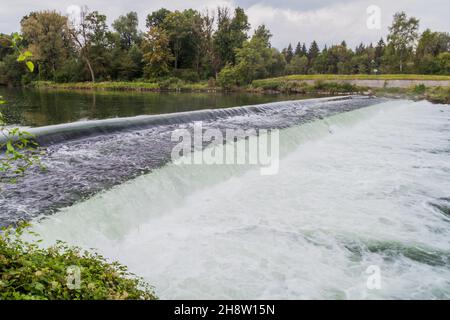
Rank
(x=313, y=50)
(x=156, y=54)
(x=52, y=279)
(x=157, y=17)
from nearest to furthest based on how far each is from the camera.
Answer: (x=52, y=279) < (x=156, y=54) < (x=157, y=17) < (x=313, y=50)

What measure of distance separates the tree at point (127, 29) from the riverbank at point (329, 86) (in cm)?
1921

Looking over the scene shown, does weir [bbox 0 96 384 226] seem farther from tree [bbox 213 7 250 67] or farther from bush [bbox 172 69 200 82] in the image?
tree [bbox 213 7 250 67]

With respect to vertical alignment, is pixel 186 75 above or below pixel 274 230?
above

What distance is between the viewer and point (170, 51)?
51.8 m

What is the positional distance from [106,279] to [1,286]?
2.71ft

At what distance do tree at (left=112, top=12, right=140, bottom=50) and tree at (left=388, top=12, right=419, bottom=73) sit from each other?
142 feet

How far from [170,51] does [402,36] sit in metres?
36.5

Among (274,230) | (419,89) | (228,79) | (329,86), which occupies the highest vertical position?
(228,79)

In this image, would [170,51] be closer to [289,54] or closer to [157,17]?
[157,17]

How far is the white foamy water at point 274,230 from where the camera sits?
3797 millimetres

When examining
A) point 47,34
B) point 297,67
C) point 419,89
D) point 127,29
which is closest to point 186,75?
point 127,29

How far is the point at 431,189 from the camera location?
22.7 feet

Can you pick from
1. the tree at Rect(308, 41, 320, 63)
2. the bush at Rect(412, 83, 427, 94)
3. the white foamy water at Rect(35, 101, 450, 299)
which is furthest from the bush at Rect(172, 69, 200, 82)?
the white foamy water at Rect(35, 101, 450, 299)
